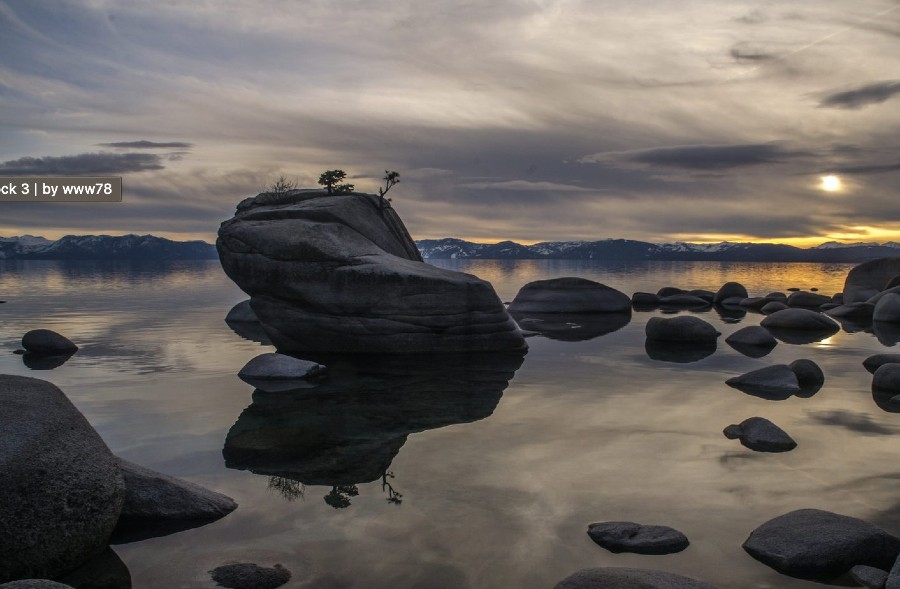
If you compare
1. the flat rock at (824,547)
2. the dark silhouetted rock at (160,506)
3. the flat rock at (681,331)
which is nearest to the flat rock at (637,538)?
the flat rock at (824,547)

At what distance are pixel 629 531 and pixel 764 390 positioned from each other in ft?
32.4

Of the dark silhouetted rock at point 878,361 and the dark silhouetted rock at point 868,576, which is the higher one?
the dark silhouetted rock at point 878,361

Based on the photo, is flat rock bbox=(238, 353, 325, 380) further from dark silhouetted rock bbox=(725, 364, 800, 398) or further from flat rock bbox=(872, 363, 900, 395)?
flat rock bbox=(872, 363, 900, 395)

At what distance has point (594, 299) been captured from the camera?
38594 millimetres

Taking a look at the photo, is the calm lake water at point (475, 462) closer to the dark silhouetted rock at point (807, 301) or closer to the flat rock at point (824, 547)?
the flat rock at point (824, 547)

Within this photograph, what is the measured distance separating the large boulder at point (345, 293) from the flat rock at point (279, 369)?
334 cm

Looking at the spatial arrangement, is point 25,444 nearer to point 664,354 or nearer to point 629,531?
point 629,531

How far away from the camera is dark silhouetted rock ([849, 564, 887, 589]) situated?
6.29m

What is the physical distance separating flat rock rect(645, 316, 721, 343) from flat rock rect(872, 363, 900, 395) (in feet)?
28.6

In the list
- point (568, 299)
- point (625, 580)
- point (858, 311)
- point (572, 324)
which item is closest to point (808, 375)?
point (625, 580)

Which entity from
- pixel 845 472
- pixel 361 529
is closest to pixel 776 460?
pixel 845 472

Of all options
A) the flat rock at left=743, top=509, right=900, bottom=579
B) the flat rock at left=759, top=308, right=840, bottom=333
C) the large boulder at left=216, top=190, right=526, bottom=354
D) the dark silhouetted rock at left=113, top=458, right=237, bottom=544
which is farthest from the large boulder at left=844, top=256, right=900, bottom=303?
the dark silhouetted rock at left=113, top=458, right=237, bottom=544

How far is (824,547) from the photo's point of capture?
671 cm

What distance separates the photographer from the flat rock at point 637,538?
7.09m
